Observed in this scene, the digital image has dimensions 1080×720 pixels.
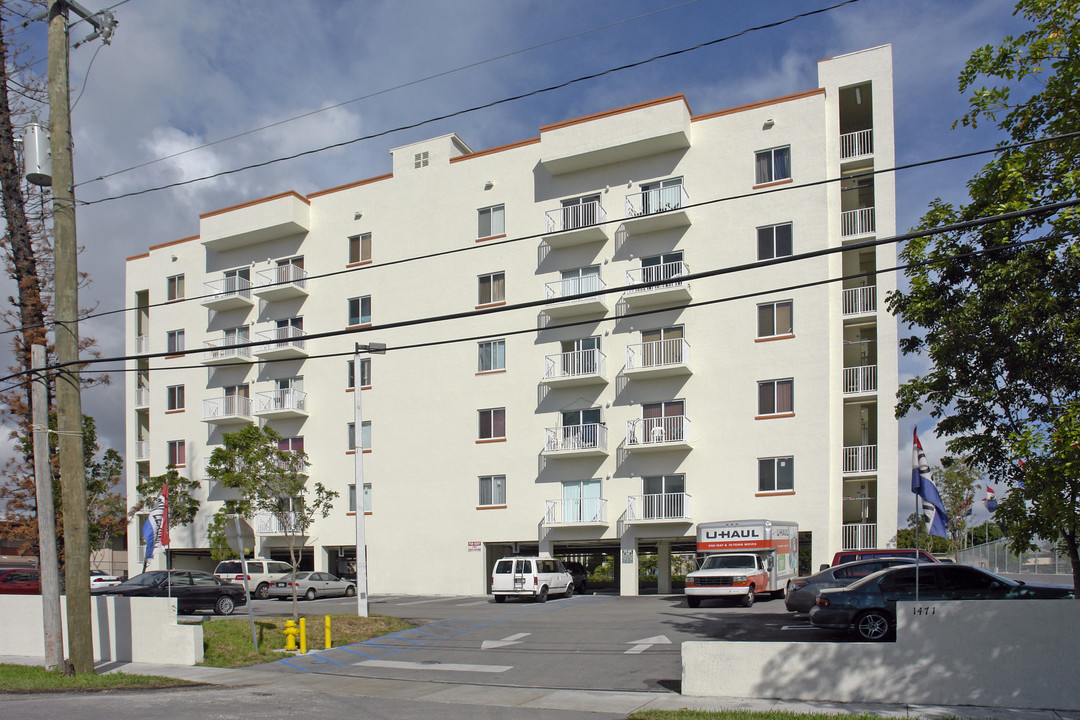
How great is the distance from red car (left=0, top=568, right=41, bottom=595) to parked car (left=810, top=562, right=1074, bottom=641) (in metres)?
26.4

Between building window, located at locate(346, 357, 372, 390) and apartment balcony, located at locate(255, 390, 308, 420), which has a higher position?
building window, located at locate(346, 357, 372, 390)

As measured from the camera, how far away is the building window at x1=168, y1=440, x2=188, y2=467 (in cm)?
4522

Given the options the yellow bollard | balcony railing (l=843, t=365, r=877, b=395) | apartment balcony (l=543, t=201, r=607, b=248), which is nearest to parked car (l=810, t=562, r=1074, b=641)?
the yellow bollard

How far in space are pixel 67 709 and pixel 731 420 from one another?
24.2 meters

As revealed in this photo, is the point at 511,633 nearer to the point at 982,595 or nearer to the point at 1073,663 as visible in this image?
the point at 982,595

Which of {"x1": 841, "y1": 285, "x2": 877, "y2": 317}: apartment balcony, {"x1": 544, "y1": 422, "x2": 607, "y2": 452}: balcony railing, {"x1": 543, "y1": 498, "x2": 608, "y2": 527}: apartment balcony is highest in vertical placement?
{"x1": 841, "y1": 285, "x2": 877, "y2": 317}: apartment balcony

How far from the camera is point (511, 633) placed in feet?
72.7

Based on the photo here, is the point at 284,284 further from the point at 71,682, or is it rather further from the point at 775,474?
the point at 71,682

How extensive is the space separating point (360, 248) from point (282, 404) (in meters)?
8.24

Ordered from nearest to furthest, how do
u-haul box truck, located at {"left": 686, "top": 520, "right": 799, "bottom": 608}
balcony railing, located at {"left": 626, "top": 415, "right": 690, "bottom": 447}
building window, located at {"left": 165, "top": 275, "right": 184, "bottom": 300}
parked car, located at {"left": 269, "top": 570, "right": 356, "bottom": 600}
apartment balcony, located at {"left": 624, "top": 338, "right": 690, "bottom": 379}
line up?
u-haul box truck, located at {"left": 686, "top": 520, "right": 799, "bottom": 608} < balcony railing, located at {"left": 626, "top": 415, "right": 690, "bottom": 447} < apartment balcony, located at {"left": 624, "top": 338, "right": 690, "bottom": 379} < parked car, located at {"left": 269, "top": 570, "right": 356, "bottom": 600} < building window, located at {"left": 165, "top": 275, "right": 184, "bottom": 300}

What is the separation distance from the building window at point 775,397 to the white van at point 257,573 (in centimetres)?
1918

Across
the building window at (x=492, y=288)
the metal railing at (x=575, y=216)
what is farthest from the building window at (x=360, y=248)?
the metal railing at (x=575, y=216)

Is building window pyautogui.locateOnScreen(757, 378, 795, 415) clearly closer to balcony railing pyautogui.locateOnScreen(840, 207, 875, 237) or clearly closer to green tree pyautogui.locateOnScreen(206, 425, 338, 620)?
balcony railing pyautogui.locateOnScreen(840, 207, 875, 237)

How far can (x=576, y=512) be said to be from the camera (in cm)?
3406
